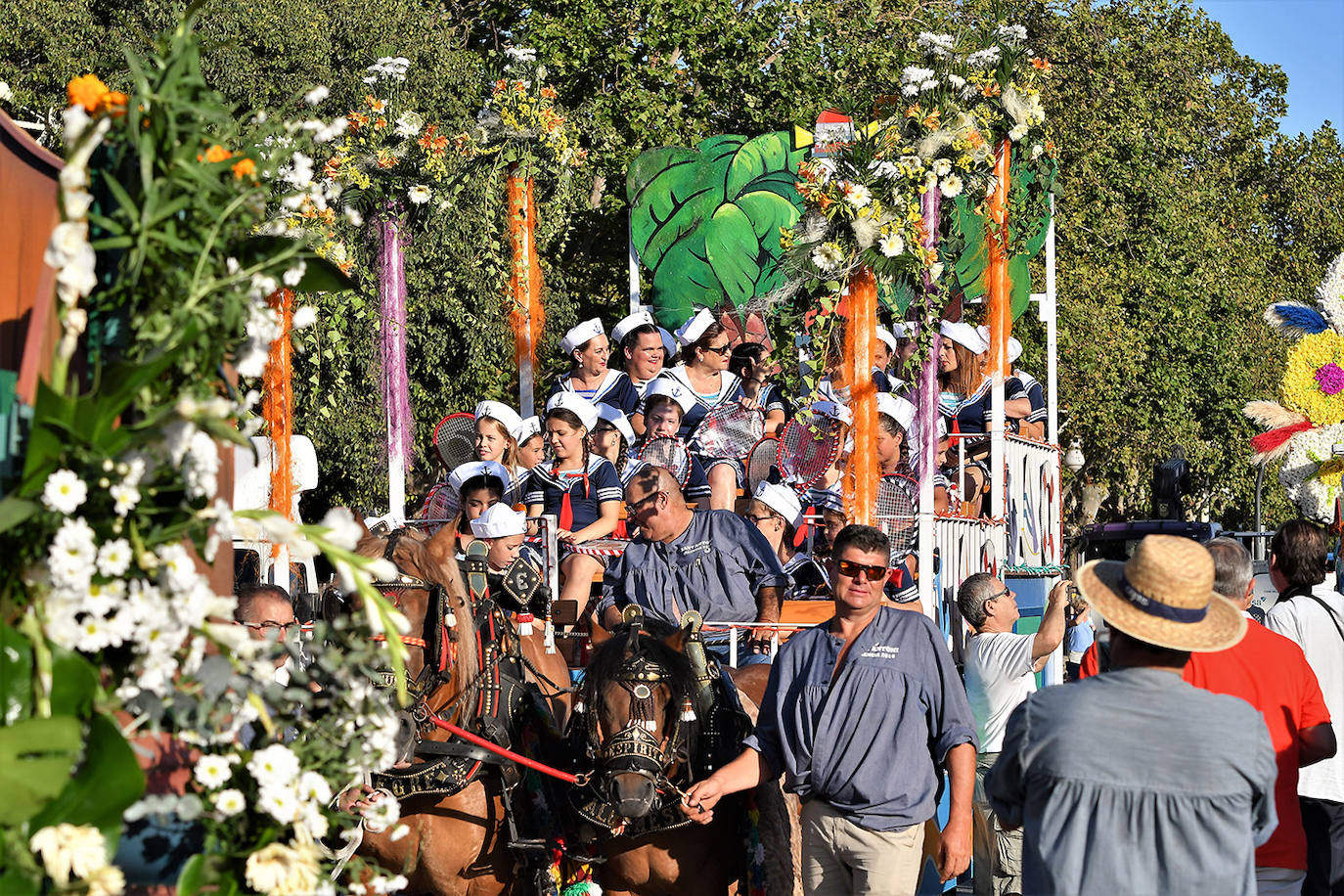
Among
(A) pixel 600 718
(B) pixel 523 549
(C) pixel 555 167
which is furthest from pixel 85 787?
(C) pixel 555 167

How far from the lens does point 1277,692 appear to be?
4898 mm

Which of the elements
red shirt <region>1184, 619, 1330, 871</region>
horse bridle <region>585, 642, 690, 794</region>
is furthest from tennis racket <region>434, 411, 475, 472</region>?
red shirt <region>1184, 619, 1330, 871</region>

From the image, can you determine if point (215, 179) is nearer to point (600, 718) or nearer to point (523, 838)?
point (600, 718)

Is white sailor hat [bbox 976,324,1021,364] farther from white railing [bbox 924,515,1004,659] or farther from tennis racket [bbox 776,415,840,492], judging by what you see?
tennis racket [bbox 776,415,840,492]

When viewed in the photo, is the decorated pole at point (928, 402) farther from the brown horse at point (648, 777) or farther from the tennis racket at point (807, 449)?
the brown horse at point (648, 777)

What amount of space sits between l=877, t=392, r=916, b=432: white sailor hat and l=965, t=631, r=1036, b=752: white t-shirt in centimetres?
303

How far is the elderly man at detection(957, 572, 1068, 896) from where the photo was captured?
24.6 ft

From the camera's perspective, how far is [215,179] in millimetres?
2977

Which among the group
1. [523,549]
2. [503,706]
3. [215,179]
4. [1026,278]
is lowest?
[503,706]

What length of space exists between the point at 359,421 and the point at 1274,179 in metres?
23.7

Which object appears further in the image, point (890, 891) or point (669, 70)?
point (669, 70)

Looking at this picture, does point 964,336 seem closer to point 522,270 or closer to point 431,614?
point 522,270

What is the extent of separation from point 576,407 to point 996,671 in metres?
3.67

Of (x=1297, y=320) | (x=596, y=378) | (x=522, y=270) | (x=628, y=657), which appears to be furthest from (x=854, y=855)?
(x=522, y=270)
